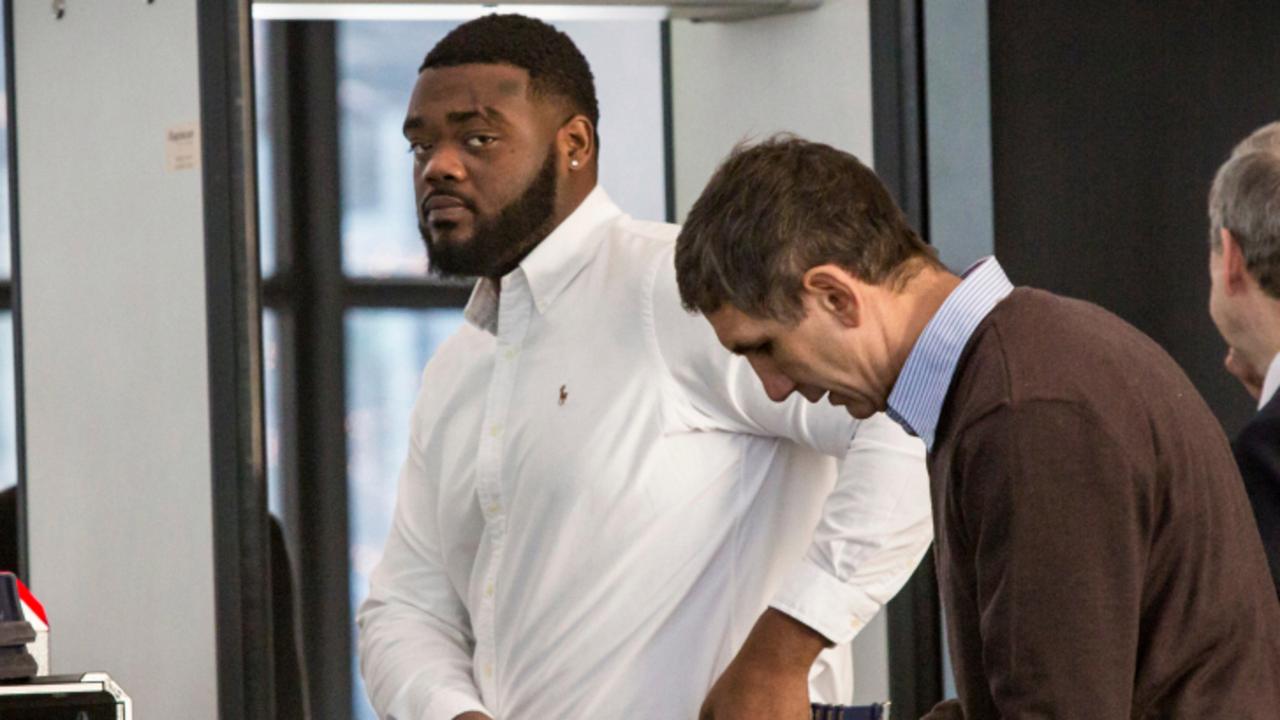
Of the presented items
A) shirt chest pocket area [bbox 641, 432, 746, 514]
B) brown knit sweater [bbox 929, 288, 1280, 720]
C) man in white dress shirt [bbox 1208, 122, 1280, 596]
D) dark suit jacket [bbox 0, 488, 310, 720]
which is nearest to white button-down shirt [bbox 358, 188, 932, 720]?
shirt chest pocket area [bbox 641, 432, 746, 514]

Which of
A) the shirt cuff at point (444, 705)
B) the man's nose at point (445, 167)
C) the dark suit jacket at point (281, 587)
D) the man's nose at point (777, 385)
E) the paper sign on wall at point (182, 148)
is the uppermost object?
the paper sign on wall at point (182, 148)

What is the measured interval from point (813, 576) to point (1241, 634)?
25.2 inches

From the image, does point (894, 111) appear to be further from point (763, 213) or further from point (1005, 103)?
point (763, 213)

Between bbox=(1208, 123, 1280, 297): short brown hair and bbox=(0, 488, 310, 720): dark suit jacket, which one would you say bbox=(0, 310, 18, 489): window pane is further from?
bbox=(1208, 123, 1280, 297): short brown hair

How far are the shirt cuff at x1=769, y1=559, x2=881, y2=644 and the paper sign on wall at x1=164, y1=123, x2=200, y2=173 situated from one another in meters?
1.02

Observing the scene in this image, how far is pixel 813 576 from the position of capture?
6.27ft

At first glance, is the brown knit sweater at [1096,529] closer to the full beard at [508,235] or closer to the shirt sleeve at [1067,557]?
the shirt sleeve at [1067,557]

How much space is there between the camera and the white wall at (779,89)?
255 cm

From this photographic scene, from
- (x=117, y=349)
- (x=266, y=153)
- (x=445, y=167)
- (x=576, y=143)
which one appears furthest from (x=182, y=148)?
(x=266, y=153)

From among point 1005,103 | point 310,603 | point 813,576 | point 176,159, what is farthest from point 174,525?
point 310,603

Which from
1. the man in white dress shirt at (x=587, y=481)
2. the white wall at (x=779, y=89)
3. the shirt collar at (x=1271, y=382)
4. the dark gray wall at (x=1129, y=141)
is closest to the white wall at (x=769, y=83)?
the white wall at (x=779, y=89)

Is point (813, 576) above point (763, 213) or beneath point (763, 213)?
beneath

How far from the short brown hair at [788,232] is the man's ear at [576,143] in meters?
0.78

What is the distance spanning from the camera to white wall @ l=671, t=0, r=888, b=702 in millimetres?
2549
